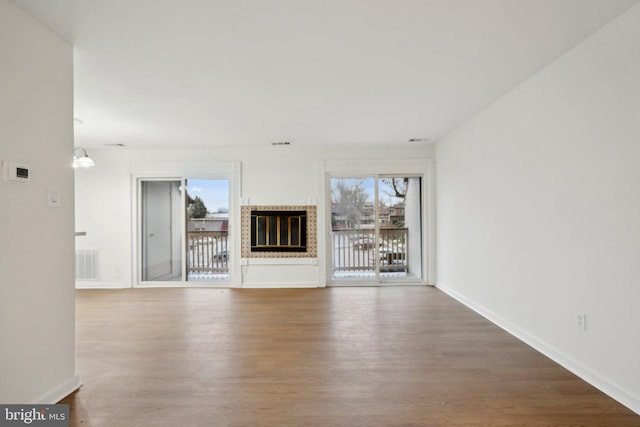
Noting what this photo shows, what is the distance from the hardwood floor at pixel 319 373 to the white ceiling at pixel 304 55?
2383 mm

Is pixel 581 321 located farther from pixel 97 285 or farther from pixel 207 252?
pixel 97 285

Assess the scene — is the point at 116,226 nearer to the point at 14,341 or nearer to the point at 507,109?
the point at 14,341

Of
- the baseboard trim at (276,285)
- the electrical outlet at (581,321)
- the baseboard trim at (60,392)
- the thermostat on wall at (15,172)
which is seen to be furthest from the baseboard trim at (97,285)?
the electrical outlet at (581,321)

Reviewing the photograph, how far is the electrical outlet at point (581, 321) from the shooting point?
7.25 ft

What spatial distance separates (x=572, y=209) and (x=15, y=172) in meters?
3.64

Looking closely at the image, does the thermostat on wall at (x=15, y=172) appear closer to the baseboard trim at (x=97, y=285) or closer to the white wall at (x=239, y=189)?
the white wall at (x=239, y=189)

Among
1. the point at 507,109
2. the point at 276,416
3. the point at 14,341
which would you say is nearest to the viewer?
the point at 14,341

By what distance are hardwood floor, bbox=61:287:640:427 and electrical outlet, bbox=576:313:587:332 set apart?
0.36 meters

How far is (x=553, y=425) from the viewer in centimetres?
172

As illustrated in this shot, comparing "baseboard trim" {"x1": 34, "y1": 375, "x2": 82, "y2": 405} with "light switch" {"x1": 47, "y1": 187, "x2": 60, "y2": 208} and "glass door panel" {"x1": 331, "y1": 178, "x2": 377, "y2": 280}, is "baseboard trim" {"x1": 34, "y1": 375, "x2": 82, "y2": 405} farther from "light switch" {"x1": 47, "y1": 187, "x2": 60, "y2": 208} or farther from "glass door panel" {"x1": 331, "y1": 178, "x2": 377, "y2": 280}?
"glass door panel" {"x1": 331, "y1": 178, "x2": 377, "y2": 280}

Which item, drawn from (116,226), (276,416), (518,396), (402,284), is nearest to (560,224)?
(518,396)

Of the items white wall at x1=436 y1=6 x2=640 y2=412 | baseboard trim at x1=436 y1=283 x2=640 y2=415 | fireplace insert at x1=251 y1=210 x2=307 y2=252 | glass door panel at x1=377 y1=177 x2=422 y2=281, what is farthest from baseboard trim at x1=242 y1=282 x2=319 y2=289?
white wall at x1=436 y1=6 x2=640 y2=412

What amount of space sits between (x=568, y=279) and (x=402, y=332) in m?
1.48

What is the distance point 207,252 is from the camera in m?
5.48
